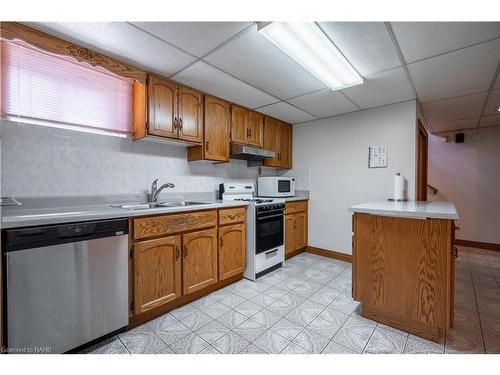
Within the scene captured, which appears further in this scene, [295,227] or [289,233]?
[295,227]

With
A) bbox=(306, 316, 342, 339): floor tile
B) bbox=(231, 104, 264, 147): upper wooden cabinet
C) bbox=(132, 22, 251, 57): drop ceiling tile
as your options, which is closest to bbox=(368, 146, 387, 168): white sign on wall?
bbox=(231, 104, 264, 147): upper wooden cabinet

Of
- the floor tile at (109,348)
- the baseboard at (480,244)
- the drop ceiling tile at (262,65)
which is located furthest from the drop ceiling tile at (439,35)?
the baseboard at (480,244)

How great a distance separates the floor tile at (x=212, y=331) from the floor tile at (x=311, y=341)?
0.52 m

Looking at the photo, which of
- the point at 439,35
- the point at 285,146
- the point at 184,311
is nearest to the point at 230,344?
→ the point at 184,311

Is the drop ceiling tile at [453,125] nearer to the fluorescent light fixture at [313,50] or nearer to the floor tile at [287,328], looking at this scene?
the fluorescent light fixture at [313,50]

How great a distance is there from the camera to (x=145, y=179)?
7.85 feet

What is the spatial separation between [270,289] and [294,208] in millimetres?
1337

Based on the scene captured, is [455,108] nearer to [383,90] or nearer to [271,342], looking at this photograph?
[383,90]

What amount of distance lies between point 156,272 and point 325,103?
2.64m

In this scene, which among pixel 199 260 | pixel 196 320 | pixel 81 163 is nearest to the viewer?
pixel 196 320

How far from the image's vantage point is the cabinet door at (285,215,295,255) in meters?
3.29

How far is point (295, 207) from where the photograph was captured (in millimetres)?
3459

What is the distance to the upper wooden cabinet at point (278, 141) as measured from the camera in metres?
3.47
